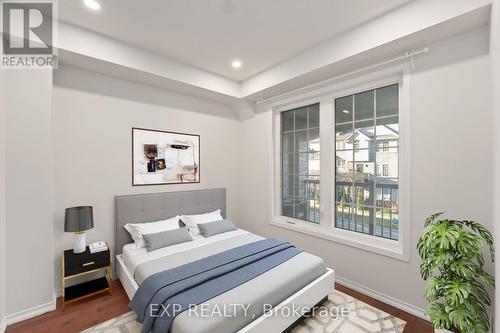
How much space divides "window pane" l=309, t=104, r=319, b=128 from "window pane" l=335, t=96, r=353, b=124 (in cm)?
29

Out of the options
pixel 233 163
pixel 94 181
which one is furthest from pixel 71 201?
pixel 233 163

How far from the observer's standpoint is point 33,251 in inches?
86.7

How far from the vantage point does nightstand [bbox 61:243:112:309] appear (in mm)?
2301

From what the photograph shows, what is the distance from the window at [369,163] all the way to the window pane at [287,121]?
30.4 inches

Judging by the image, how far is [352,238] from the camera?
2.81 m

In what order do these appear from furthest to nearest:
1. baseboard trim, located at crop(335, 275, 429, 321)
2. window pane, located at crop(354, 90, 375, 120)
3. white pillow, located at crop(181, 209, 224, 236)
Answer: white pillow, located at crop(181, 209, 224, 236), window pane, located at crop(354, 90, 375, 120), baseboard trim, located at crop(335, 275, 429, 321)

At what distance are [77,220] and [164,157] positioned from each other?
1285mm

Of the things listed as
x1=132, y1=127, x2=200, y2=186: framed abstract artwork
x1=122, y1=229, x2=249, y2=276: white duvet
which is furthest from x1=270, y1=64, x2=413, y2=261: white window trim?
x1=132, y1=127, x2=200, y2=186: framed abstract artwork

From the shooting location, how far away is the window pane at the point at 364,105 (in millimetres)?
2695

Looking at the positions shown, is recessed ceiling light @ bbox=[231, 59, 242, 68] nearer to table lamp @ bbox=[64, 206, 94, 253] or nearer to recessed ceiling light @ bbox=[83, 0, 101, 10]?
recessed ceiling light @ bbox=[83, 0, 101, 10]

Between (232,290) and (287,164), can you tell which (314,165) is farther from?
(232,290)

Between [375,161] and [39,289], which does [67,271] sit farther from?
[375,161]

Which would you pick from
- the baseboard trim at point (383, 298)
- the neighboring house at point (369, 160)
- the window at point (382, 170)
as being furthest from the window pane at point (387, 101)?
the baseboard trim at point (383, 298)

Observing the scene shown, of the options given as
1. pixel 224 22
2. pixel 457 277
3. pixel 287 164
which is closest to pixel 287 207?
pixel 287 164
